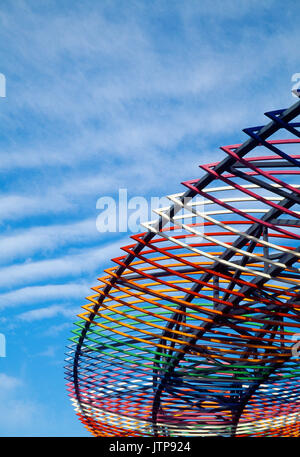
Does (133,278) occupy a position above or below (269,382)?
above

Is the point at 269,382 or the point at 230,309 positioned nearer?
the point at 230,309

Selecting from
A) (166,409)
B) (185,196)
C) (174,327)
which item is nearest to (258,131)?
(185,196)

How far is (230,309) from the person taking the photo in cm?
1634

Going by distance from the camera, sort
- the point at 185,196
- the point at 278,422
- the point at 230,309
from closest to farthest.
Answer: the point at 185,196 < the point at 230,309 < the point at 278,422

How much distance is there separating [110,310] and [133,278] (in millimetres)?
2034

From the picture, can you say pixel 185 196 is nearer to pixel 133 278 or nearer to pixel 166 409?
pixel 133 278

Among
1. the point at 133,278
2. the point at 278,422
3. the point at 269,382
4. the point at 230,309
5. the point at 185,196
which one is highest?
the point at 185,196
